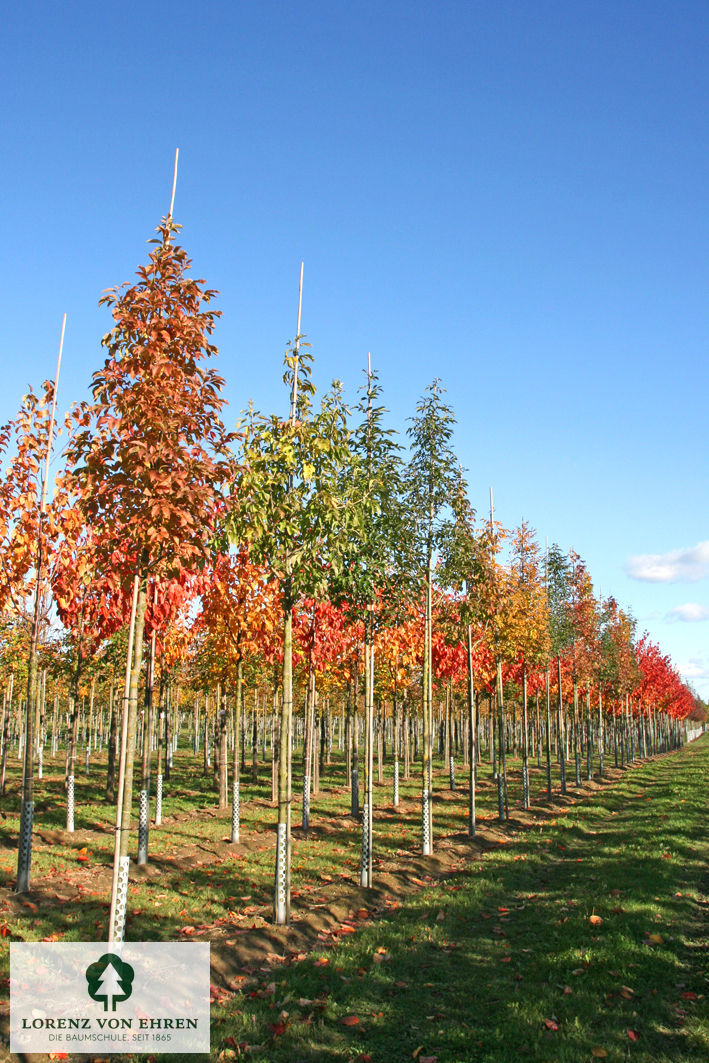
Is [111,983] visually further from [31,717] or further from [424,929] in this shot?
[31,717]

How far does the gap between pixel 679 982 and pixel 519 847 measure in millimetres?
10919

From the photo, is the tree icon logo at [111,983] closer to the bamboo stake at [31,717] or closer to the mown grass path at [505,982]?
the mown grass path at [505,982]

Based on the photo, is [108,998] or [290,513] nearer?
[108,998]

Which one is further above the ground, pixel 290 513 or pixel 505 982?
pixel 290 513

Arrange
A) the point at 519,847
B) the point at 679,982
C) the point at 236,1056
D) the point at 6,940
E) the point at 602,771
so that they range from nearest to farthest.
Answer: the point at 236,1056, the point at 679,982, the point at 6,940, the point at 519,847, the point at 602,771

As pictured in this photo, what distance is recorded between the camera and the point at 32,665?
13797 mm

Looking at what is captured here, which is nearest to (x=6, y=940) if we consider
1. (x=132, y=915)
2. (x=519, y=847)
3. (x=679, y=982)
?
(x=132, y=915)

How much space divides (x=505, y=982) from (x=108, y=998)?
461cm

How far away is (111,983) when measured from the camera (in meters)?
7.93

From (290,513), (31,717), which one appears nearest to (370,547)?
(290,513)

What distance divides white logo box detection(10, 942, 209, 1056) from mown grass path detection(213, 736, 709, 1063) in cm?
45

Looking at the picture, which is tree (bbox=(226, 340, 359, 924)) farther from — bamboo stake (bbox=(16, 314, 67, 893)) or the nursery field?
bamboo stake (bbox=(16, 314, 67, 893))

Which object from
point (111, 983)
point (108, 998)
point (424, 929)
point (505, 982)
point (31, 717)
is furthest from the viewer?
point (31, 717)

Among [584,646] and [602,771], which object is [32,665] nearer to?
[584,646]
